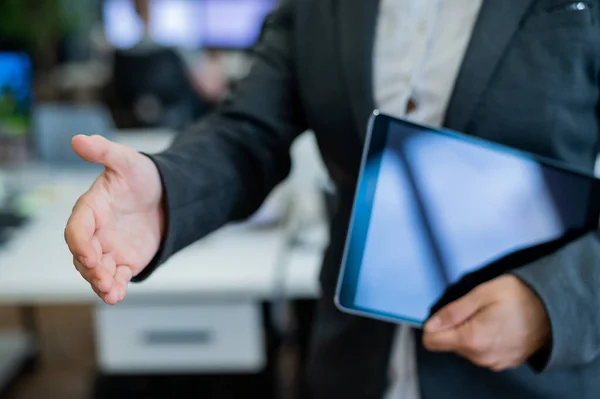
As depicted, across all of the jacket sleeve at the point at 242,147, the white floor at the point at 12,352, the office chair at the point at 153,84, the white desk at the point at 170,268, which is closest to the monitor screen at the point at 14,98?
the white desk at the point at 170,268

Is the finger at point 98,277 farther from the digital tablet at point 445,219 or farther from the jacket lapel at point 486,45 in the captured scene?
the jacket lapel at point 486,45

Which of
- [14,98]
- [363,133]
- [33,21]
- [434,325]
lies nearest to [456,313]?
[434,325]

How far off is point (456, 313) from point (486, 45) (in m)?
0.24

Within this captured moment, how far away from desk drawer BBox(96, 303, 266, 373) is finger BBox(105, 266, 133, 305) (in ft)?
2.47

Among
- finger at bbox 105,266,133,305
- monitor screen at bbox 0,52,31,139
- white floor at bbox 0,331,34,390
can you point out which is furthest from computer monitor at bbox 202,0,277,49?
finger at bbox 105,266,133,305

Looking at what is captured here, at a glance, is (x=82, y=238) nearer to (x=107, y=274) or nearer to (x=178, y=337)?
(x=107, y=274)

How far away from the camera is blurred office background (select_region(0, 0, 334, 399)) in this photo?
49.1 inches

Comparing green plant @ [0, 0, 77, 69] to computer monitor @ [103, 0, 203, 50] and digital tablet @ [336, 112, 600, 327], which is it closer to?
computer monitor @ [103, 0, 203, 50]

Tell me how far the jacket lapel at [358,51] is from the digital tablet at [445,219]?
0.27 ft

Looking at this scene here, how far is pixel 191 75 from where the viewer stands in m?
3.19

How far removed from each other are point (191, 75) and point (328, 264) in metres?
2.54

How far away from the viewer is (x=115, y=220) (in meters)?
0.53

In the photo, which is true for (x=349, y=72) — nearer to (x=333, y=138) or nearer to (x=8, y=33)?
(x=333, y=138)

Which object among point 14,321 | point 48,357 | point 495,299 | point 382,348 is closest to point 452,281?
point 495,299
